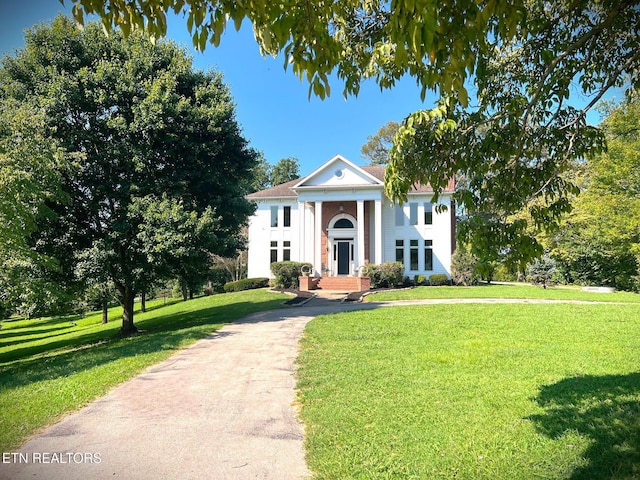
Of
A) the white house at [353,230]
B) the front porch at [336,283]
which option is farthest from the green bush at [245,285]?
the front porch at [336,283]

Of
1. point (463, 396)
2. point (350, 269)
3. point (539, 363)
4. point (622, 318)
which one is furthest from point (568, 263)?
point (463, 396)

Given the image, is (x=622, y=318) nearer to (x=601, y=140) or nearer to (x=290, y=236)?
(x=601, y=140)

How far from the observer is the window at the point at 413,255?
2814 cm

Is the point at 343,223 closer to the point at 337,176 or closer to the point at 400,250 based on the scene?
the point at 337,176

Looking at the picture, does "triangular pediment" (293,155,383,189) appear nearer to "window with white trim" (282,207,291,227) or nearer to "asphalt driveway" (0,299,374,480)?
"window with white trim" (282,207,291,227)

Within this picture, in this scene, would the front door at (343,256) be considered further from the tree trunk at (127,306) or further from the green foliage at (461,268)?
the tree trunk at (127,306)

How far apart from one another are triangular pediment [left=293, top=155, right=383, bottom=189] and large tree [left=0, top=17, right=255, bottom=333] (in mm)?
12705

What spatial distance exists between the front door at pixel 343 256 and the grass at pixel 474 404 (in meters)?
18.4

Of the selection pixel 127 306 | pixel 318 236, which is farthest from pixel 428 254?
pixel 127 306

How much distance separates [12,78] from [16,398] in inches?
481

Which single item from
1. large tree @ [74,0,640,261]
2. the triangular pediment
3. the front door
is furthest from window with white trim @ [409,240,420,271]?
large tree @ [74,0,640,261]

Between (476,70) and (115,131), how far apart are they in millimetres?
13577

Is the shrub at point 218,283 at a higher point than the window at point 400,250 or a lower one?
lower

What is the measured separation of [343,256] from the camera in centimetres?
2842
